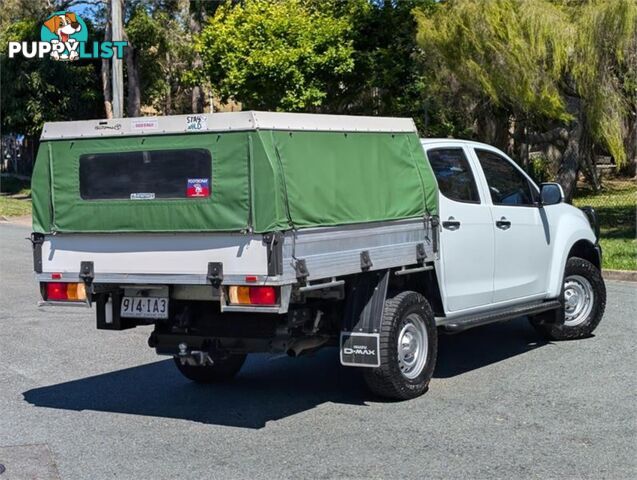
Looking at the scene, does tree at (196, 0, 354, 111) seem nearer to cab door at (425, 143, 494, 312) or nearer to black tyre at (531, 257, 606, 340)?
black tyre at (531, 257, 606, 340)

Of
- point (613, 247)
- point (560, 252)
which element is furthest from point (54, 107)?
point (560, 252)

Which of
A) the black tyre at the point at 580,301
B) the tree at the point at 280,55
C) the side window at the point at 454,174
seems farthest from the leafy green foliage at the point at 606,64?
the side window at the point at 454,174

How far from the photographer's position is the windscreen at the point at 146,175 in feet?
22.6

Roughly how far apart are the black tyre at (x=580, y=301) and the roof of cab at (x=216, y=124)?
128 inches

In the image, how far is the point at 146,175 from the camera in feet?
23.4

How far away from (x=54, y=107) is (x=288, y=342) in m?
33.4

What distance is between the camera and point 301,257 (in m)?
6.61

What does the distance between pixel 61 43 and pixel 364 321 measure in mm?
32173

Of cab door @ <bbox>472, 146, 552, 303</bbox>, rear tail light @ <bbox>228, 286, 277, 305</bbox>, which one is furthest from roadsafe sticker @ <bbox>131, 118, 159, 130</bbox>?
cab door @ <bbox>472, 146, 552, 303</bbox>

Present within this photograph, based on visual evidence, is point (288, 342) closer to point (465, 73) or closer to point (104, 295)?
point (104, 295)

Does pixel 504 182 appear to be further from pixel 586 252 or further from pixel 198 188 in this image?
pixel 198 188

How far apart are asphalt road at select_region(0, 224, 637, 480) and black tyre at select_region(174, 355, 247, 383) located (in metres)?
0.12

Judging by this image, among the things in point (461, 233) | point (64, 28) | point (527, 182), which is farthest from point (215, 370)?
point (64, 28)

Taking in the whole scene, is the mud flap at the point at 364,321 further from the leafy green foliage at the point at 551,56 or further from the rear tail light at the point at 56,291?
the leafy green foliage at the point at 551,56
